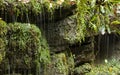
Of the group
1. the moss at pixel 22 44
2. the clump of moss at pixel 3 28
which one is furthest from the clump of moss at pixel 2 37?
the moss at pixel 22 44

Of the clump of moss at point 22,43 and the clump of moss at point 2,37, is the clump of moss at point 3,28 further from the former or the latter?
the clump of moss at point 22,43

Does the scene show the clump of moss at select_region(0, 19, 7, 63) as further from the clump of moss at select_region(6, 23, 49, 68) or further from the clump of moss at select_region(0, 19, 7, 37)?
the clump of moss at select_region(6, 23, 49, 68)

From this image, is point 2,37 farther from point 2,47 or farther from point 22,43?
point 22,43

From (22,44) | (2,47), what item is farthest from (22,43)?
(2,47)

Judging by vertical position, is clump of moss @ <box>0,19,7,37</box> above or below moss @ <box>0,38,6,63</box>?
above

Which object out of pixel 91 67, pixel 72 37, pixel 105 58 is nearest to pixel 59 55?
pixel 72 37

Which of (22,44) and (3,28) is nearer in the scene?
(3,28)

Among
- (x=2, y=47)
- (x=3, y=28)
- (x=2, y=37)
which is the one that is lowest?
(x=2, y=47)

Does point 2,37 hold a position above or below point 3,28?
below

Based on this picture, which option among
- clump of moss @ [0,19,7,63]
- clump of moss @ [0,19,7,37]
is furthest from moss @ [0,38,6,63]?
clump of moss @ [0,19,7,37]

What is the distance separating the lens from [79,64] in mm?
6363

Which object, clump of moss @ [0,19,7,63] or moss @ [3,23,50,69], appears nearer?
clump of moss @ [0,19,7,63]

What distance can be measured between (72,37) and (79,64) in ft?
3.49

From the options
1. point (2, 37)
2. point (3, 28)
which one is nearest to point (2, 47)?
point (2, 37)
